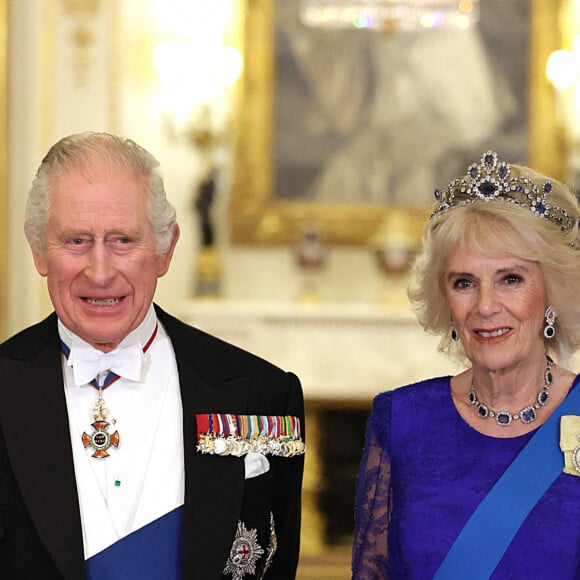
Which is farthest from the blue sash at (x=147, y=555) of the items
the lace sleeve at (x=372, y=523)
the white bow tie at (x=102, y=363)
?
the lace sleeve at (x=372, y=523)

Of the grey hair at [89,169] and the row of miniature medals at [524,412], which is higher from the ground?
A: the grey hair at [89,169]

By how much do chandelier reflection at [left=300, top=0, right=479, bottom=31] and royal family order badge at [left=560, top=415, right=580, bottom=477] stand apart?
4.27 metres

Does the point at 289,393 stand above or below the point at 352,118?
below

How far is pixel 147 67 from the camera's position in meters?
6.12

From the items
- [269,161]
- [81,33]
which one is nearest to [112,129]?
[81,33]

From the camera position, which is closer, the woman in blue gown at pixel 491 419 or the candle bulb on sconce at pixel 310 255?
the woman in blue gown at pixel 491 419

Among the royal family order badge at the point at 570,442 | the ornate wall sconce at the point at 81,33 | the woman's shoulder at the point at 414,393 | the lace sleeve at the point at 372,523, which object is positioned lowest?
the lace sleeve at the point at 372,523

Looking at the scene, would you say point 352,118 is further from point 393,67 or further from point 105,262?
point 105,262

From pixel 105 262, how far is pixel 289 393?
47 centimetres

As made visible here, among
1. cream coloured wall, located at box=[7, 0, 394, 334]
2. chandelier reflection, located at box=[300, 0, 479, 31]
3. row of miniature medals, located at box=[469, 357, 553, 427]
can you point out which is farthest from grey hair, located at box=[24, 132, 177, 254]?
chandelier reflection, located at box=[300, 0, 479, 31]

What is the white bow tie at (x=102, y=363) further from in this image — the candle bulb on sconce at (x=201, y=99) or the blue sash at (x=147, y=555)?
the candle bulb on sconce at (x=201, y=99)

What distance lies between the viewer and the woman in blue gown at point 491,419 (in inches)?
83.6

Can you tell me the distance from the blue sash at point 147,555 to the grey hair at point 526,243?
0.72 meters

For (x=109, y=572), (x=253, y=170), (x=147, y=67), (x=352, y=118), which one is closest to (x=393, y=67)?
(x=352, y=118)
